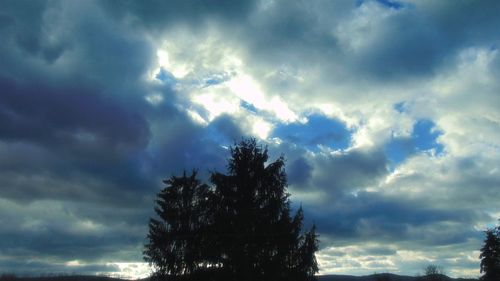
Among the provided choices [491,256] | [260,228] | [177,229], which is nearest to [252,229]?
[260,228]

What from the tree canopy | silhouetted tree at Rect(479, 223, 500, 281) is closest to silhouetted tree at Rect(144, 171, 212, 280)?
the tree canopy

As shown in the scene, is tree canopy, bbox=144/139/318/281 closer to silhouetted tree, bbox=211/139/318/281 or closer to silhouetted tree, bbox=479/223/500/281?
silhouetted tree, bbox=211/139/318/281

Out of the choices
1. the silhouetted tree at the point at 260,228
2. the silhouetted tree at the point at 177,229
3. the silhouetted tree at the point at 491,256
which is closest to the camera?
the silhouetted tree at the point at 260,228

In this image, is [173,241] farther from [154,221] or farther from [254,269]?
[254,269]

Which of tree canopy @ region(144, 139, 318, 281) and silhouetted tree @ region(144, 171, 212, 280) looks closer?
tree canopy @ region(144, 139, 318, 281)

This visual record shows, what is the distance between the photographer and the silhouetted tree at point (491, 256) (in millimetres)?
68875

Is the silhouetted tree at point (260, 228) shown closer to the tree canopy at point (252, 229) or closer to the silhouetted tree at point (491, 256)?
the tree canopy at point (252, 229)

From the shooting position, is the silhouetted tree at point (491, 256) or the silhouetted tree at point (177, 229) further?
the silhouetted tree at point (491, 256)

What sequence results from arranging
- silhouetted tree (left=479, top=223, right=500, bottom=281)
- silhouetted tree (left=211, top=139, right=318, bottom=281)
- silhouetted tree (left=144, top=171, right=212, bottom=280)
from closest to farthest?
1. silhouetted tree (left=211, top=139, right=318, bottom=281)
2. silhouetted tree (left=144, top=171, right=212, bottom=280)
3. silhouetted tree (left=479, top=223, right=500, bottom=281)

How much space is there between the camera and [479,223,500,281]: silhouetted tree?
6888 centimetres

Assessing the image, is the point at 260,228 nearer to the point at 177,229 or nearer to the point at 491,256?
the point at 177,229

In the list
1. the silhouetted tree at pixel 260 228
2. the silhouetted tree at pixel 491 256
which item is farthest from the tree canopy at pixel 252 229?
the silhouetted tree at pixel 491 256

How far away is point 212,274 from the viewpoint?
95.8 feet

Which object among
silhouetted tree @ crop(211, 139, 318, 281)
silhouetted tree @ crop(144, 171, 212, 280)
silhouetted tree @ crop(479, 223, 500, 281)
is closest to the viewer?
silhouetted tree @ crop(211, 139, 318, 281)
